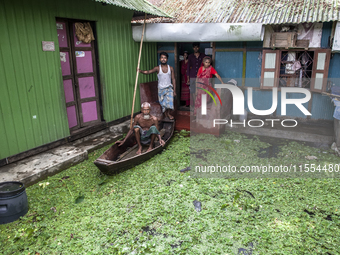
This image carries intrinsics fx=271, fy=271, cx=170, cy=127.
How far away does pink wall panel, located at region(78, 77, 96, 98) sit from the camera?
7.32m

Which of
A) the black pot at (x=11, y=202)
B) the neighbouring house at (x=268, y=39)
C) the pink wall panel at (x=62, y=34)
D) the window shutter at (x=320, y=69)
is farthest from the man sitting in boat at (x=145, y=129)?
the window shutter at (x=320, y=69)

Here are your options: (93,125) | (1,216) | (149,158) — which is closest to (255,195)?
(149,158)

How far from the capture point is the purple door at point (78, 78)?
680cm

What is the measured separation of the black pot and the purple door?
306 centimetres

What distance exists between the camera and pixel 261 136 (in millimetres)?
7828

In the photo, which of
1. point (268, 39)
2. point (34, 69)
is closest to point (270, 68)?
point (268, 39)

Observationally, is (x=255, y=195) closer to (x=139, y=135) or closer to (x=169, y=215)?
(x=169, y=215)

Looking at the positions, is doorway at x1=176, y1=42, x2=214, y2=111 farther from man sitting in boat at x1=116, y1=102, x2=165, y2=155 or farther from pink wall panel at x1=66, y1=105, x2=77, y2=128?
pink wall panel at x1=66, y1=105, x2=77, y2=128

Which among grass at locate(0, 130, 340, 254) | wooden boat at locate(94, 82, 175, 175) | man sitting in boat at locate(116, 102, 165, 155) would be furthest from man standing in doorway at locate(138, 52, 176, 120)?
grass at locate(0, 130, 340, 254)

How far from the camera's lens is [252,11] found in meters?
8.16

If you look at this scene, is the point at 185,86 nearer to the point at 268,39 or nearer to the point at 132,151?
the point at 268,39

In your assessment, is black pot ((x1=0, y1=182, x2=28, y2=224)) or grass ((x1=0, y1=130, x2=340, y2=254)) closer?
grass ((x1=0, y1=130, x2=340, y2=254))

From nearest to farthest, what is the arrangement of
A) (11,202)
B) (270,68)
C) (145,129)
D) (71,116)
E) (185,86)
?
(11,202) → (145,129) → (71,116) → (270,68) → (185,86)

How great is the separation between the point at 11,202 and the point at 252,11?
785 centimetres
